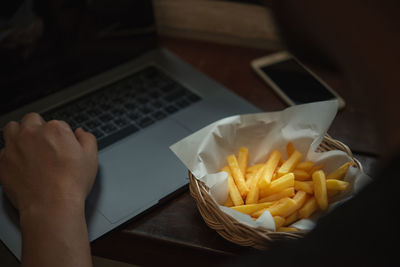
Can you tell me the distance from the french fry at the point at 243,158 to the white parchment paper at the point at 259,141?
0.03 m

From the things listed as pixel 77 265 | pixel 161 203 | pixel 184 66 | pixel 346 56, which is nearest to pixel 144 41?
pixel 184 66

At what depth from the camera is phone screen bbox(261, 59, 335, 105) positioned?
932 mm

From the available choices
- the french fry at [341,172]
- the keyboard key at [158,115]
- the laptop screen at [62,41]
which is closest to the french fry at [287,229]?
the french fry at [341,172]

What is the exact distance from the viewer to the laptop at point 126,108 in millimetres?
731

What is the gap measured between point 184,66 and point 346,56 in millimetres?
743

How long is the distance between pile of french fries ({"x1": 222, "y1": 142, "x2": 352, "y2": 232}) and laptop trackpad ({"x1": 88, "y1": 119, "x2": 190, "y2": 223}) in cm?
11

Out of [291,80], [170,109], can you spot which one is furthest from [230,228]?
[291,80]

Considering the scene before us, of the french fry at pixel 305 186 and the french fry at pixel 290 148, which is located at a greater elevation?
the french fry at pixel 290 148

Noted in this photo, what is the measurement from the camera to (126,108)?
3.02ft

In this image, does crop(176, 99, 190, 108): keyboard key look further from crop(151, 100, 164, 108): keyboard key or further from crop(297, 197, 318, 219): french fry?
crop(297, 197, 318, 219): french fry

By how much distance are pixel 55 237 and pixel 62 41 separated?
0.51 meters

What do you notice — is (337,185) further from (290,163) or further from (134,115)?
(134,115)

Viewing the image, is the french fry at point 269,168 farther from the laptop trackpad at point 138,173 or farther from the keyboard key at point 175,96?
the keyboard key at point 175,96

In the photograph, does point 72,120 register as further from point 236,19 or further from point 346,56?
point 346,56
